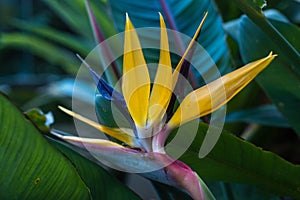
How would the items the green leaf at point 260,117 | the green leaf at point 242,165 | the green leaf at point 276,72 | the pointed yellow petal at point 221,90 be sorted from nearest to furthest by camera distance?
the pointed yellow petal at point 221,90 < the green leaf at point 242,165 < the green leaf at point 276,72 < the green leaf at point 260,117

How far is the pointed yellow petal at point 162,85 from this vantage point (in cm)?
37

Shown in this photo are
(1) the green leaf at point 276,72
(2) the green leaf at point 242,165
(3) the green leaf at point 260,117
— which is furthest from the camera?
(3) the green leaf at point 260,117

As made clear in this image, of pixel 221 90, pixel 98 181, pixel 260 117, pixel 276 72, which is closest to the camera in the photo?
pixel 221 90

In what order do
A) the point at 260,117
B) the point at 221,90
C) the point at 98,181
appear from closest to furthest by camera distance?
the point at 221,90
the point at 98,181
the point at 260,117

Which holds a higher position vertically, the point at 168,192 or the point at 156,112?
the point at 156,112

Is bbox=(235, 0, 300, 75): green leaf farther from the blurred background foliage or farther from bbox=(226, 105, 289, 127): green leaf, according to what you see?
bbox=(226, 105, 289, 127): green leaf

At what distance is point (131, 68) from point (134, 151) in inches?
2.5

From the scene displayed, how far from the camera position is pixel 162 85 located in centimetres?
37

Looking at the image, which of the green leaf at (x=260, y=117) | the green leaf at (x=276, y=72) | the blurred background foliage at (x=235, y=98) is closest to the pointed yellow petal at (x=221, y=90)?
the blurred background foliage at (x=235, y=98)

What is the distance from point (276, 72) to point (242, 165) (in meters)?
0.17

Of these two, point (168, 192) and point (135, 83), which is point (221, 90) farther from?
point (168, 192)

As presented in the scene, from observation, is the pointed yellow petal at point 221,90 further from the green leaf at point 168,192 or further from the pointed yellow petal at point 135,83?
the green leaf at point 168,192

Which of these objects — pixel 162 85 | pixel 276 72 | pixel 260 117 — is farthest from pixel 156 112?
pixel 260 117

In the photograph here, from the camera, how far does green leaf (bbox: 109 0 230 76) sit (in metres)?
0.63
